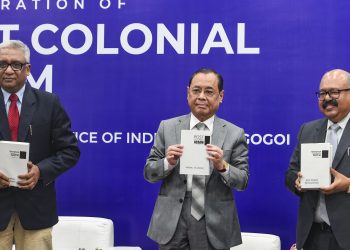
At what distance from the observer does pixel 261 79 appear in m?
4.40

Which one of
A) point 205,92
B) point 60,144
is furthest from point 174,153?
point 60,144

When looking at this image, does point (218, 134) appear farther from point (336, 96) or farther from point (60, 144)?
point (60, 144)

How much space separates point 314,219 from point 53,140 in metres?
1.69

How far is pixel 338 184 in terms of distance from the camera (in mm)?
2918

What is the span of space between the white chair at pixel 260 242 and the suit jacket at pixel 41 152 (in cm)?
169

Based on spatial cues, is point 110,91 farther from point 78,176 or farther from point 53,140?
point 53,140

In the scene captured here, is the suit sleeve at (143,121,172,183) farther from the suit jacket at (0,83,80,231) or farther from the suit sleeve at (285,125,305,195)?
the suit sleeve at (285,125,305,195)

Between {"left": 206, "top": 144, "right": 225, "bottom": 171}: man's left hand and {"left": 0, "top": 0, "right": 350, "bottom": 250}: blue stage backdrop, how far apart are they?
1.59m

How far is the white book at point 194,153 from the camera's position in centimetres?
289

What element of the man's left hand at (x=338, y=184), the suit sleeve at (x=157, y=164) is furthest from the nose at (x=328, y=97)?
the suit sleeve at (x=157, y=164)

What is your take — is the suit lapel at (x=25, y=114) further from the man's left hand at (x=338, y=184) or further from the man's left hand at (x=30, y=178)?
the man's left hand at (x=338, y=184)

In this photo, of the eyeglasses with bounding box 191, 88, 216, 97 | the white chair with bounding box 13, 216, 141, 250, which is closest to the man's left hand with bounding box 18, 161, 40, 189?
the eyeglasses with bounding box 191, 88, 216, 97

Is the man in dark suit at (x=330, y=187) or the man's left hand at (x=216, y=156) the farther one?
the man in dark suit at (x=330, y=187)

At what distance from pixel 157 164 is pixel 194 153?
24cm
